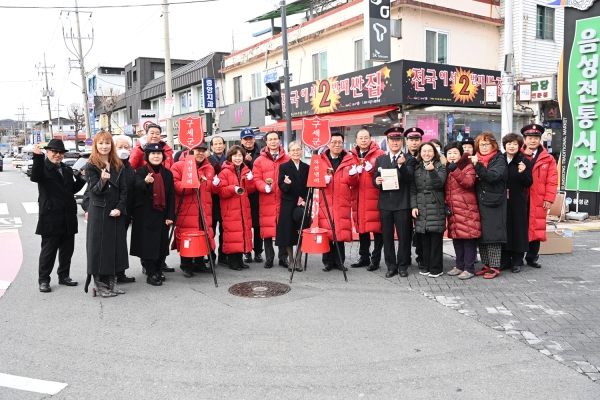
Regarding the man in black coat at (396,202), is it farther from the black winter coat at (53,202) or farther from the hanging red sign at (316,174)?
the black winter coat at (53,202)

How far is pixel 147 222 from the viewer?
6.50 metres

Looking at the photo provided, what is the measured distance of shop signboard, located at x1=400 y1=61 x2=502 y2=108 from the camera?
15.7 m

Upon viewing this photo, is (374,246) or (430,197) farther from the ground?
(430,197)

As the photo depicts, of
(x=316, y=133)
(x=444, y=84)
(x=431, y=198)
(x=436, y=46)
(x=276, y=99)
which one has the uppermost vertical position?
(x=436, y=46)

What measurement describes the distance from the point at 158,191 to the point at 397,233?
3.20 m

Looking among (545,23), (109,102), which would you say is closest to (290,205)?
(545,23)

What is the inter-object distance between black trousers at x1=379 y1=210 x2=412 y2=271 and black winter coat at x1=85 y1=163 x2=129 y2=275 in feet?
11.1

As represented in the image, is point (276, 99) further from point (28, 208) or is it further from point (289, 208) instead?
point (28, 208)

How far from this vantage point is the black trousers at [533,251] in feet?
24.2

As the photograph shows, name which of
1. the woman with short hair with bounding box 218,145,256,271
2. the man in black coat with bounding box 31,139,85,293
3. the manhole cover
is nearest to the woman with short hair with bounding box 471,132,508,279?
the manhole cover

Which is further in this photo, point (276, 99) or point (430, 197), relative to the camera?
point (276, 99)

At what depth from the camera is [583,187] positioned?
471 inches

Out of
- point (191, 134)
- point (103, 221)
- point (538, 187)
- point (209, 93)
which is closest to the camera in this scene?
point (103, 221)

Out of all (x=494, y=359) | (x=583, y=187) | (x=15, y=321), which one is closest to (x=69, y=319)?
(x=15, y=321)
